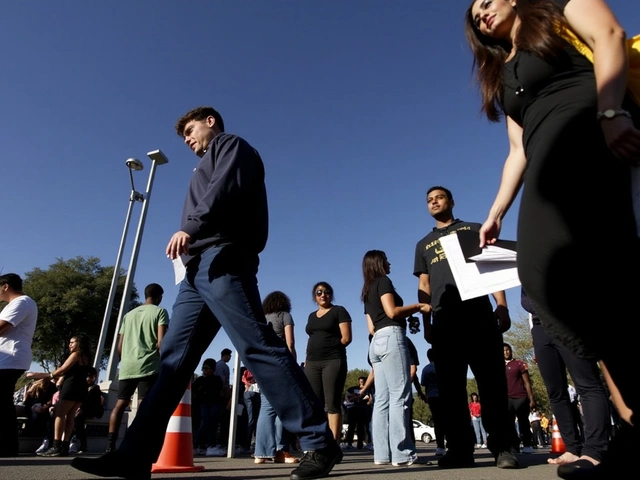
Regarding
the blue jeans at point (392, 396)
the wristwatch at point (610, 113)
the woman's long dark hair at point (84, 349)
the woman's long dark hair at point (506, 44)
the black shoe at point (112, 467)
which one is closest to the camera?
the wristwatch at point (610, 113)

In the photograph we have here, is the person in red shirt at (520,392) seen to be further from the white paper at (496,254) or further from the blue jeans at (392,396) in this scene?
the white paper at (496,254)

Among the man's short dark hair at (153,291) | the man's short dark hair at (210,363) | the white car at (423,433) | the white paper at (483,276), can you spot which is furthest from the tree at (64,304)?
the white paper at (483,276)

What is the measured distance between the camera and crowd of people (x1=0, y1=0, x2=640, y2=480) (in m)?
1.50

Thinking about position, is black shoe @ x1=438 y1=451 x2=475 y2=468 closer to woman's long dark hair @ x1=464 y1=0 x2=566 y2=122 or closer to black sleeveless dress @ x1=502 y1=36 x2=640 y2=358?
black sleeveless dress @ x1=502 y1=36 x2=640 y2=358

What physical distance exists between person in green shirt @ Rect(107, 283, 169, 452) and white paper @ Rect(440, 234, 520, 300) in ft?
14.9

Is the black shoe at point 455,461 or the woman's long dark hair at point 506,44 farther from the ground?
the woman's long dark hair at point 506,44

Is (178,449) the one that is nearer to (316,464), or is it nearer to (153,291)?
(316,464)

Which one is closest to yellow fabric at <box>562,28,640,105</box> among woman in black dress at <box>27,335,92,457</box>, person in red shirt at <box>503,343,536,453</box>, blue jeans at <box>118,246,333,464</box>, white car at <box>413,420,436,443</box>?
blue jeans at <box>118,246,333,464</box>

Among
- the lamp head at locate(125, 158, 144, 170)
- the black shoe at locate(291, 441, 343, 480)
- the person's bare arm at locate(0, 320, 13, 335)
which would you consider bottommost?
the black shoe at locate(291, 441, 343, 480)

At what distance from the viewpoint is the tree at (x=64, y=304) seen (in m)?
33.3

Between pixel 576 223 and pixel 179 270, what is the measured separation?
2.44 metres

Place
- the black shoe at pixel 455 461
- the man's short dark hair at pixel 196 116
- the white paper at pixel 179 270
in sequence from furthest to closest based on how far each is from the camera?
the black shoe at pixel 455 461 < the man's short dark hair at pixel 196 116 < the white paper at pixel 179 270

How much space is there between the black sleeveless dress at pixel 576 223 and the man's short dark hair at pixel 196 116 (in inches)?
102

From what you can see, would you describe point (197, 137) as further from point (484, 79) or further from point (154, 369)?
point (154, 369)
